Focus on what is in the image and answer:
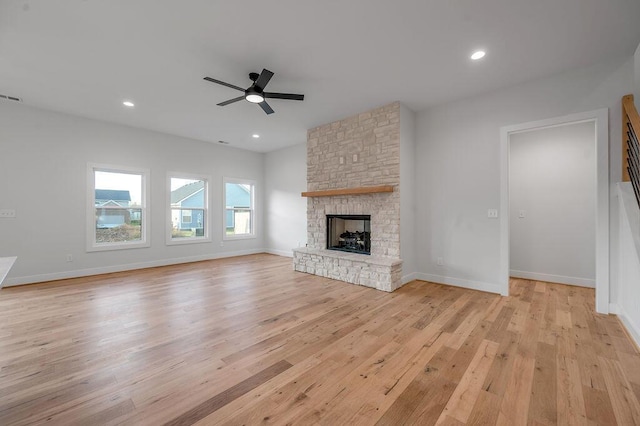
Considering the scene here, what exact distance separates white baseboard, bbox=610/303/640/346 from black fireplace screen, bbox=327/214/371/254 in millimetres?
3003

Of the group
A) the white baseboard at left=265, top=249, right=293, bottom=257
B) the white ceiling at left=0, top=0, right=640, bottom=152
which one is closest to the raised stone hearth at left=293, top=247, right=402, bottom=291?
the white baseboard at left=265, top=249, right=293, bottom=257

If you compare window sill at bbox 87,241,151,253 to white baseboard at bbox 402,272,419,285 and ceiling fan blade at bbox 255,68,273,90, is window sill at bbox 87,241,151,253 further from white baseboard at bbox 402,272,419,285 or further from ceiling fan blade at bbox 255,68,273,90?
white baseboard at bbox 402,272,419,285

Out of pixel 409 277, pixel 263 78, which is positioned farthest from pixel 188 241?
pixel 409 277

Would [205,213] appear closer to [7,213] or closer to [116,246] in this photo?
[116,246]

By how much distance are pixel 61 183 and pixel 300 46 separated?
487 centimetres

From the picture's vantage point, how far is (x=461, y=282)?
4031 millimetres

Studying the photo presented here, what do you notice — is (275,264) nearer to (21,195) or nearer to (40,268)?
(40,268)

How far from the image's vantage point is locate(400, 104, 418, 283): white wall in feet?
13.7

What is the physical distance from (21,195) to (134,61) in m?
3.31

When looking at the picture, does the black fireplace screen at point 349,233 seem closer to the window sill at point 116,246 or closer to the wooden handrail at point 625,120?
the wooden handrail at point 625,120

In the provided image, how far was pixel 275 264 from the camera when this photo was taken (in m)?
5.84

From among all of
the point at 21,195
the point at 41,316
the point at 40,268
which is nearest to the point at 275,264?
the point at 41,316

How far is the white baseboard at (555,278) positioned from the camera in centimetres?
403

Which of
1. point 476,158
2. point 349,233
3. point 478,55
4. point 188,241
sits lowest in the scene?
point 188,241
